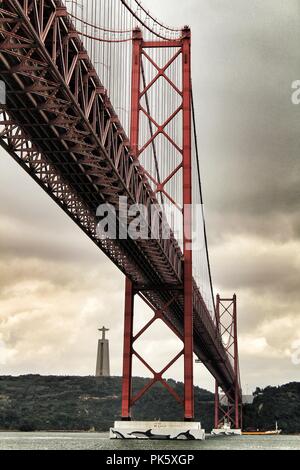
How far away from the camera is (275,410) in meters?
133

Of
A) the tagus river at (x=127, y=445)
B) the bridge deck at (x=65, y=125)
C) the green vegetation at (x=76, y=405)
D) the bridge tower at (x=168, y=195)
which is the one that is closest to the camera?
the bridge deck at (x=65, y=125)

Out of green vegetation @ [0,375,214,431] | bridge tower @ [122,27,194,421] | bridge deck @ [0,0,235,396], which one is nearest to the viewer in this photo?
bridge deck @ [0,0,235,396]

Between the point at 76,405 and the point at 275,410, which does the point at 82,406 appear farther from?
the point at 275,410

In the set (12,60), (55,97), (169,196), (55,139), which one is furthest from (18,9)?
(169,196)

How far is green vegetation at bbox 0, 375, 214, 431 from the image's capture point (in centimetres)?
9956

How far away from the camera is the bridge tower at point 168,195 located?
36.7 metres

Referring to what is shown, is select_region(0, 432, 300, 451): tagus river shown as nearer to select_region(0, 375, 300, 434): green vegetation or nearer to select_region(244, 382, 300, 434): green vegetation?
select_region(0, 375, 300, 434): green vegetation

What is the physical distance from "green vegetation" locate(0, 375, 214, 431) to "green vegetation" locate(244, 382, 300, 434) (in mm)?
10757

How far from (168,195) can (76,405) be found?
7625 centimetres

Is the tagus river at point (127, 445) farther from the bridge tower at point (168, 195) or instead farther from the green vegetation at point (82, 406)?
the green vegetation at point (82, 406)

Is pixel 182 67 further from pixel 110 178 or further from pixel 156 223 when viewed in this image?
pixel 110 178

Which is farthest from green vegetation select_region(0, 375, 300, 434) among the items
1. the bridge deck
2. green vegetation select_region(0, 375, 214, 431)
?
the bridge deck

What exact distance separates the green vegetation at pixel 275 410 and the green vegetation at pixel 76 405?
10757 millimetres

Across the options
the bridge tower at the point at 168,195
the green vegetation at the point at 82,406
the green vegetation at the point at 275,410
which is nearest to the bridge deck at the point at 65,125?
the bridge tower at the point at 168,195
